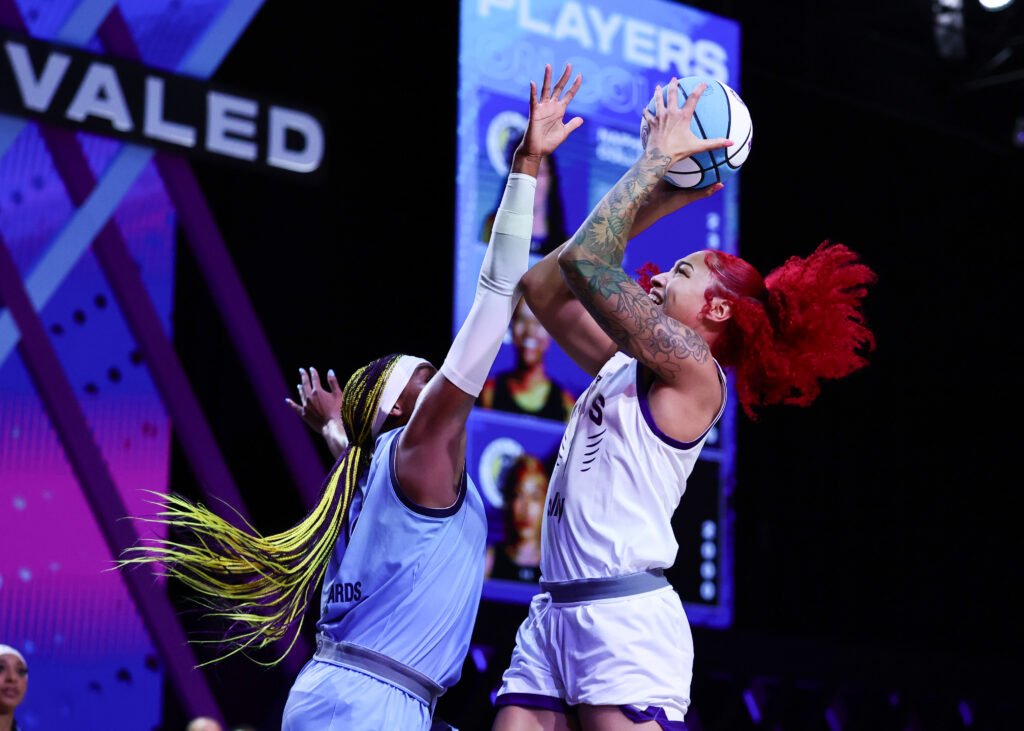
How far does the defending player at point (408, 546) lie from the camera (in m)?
2.78

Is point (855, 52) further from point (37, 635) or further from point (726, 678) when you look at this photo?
point (37, 635)

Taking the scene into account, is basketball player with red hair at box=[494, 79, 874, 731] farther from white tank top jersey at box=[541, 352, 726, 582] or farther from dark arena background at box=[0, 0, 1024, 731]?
dark arena background at box=[0, 0, 1024, 731]

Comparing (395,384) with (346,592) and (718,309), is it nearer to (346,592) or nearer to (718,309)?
(346,592)

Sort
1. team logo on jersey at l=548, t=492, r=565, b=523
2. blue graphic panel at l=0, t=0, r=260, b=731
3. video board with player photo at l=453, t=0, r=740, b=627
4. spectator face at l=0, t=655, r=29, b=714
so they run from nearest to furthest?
team logo on jersey at l=548, t=492, r=565, b=523 < spectator face at l=0, t=655, r=29, b=714 < blue graphic panel at l=0, t=0, r=260, b=731 < video board with player photo at l=453, t=0, r=740, b=627

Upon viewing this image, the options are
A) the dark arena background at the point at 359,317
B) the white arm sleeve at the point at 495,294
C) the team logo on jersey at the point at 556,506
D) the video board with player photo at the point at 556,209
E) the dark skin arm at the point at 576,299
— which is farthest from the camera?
the video board with player photo at the point at 556,209

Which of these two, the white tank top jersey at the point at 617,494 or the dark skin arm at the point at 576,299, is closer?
the white tank top jersey at the point at 617,494

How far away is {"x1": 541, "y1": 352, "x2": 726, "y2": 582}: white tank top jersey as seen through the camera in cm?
282

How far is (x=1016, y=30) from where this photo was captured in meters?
8.98

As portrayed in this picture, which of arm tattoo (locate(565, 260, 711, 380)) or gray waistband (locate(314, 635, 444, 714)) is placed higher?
arm tattoo (locate(565, 260, 711, 380))

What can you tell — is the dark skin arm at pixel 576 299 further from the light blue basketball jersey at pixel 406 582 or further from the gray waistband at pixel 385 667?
the gray waistband at pixel 385 667

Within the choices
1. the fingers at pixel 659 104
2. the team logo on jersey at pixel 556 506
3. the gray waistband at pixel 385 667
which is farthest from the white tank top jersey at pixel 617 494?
the fingers at pixel 659 104

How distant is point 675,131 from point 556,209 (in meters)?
3.71

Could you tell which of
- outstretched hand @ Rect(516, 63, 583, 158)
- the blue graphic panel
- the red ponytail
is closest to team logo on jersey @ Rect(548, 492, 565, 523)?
the red ponytail

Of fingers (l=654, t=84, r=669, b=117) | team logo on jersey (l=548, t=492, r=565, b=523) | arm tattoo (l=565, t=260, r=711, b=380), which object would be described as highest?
fingers (l=654, t=84, r=669, b=117)
